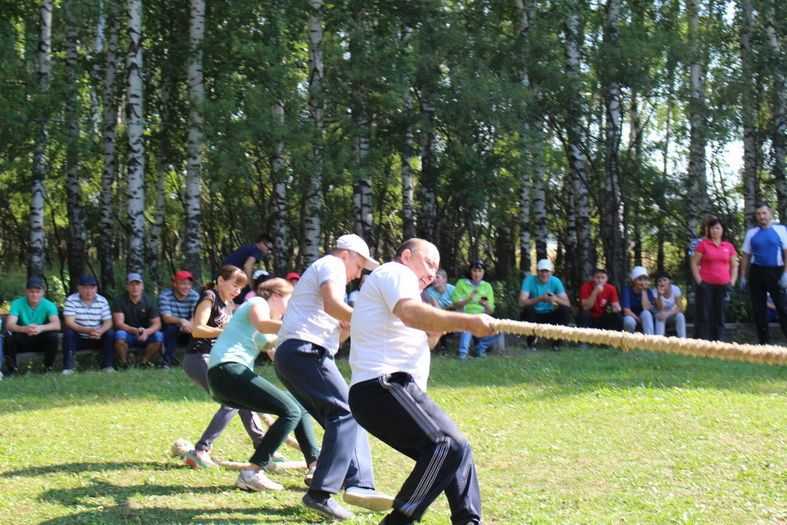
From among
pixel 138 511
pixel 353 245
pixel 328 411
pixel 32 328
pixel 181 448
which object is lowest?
pixel 138 511

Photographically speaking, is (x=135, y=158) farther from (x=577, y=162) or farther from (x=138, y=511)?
(x=138, y=511)

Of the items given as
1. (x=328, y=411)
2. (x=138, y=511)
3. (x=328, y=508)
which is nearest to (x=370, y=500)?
(x=328, y=508)

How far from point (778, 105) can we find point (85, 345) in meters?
13.8

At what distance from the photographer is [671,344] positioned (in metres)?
4.36

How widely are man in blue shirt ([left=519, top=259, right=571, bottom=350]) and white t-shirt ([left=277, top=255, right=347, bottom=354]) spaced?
9.46 metres

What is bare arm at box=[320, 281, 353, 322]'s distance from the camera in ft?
20.3

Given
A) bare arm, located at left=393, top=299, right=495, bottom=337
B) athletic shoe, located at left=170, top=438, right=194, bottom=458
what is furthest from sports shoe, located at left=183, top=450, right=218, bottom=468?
bare arm, located at left=393, top=299, right=495, bottom=337

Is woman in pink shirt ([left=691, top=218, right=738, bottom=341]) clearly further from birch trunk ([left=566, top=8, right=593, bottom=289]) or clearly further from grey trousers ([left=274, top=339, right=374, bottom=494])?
grey trousers ([left=274, top=339, right=374, bottom=494])

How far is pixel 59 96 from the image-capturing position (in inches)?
673

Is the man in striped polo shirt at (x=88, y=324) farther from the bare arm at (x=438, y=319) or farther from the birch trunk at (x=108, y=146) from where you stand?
the bare arm at (x=438, y=319)

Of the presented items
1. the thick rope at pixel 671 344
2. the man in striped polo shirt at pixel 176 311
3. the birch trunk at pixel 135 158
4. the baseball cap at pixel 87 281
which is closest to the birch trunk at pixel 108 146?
the birch trunk at pixel 135 158

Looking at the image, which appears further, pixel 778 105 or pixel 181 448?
pixel 778 105

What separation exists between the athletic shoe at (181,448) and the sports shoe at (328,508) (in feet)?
6.87

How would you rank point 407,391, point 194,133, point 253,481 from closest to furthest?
point 407,391
point 253,481
point 194,133
